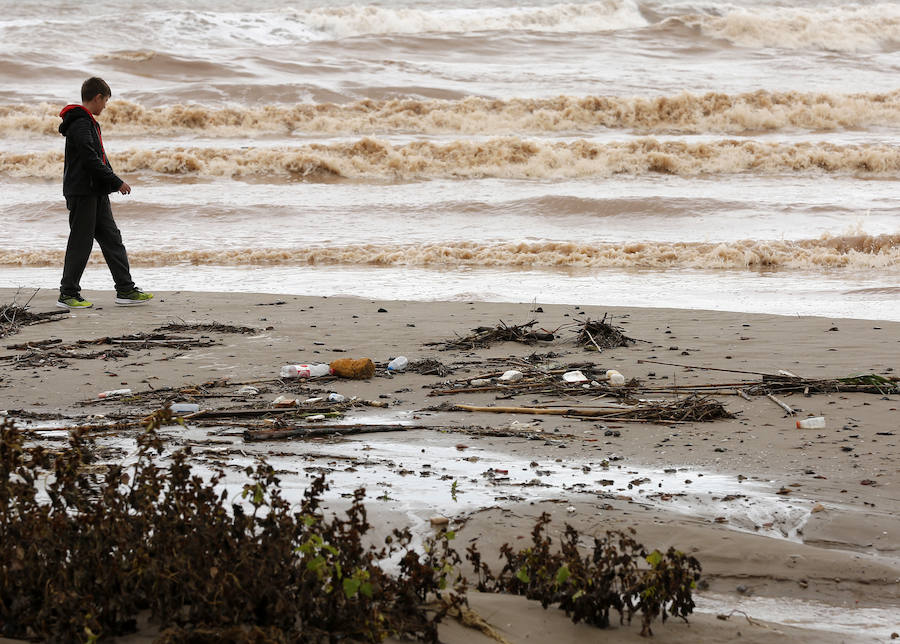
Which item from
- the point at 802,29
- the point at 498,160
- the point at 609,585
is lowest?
the point at 498,160

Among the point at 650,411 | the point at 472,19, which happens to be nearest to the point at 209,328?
the point at 650,411

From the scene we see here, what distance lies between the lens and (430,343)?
6441 mm

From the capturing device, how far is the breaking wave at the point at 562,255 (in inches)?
449

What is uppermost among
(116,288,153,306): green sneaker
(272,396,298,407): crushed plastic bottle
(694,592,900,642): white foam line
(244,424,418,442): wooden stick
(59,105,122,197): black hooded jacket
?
(59,105,122,197): black hooded jacket

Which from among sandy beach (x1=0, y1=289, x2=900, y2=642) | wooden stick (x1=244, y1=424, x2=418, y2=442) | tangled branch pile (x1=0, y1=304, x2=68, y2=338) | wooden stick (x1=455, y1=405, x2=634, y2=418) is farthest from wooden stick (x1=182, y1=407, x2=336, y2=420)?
tangled branch pile (x1=0, y1=304, x2=68, y2=338)

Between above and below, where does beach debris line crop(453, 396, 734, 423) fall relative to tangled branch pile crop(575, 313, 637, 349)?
above

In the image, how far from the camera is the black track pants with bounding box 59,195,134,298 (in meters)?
7.94

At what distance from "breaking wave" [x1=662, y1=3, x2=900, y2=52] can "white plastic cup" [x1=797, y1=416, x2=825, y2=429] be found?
31446 millimetres

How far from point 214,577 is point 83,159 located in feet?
21.4

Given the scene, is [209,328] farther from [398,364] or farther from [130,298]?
[398,364]

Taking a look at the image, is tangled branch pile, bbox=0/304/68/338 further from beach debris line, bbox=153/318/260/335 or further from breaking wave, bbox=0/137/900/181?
breaking wave, bbox=0/137/900/181

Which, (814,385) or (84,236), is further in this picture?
(84,236)

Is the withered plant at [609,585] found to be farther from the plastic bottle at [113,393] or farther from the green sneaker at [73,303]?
the green sneaker at [73,303]

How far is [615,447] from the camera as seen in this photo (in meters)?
4.16
